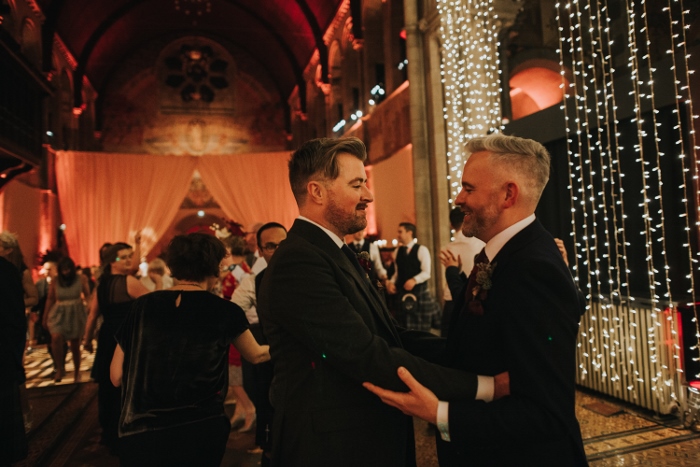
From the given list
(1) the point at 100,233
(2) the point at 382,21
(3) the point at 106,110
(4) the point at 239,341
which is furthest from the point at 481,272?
(3) the point at 106,110

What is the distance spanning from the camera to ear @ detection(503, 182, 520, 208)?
143 cm

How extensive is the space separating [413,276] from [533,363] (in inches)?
192

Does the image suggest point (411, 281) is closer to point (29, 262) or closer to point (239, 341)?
point (239, 341)

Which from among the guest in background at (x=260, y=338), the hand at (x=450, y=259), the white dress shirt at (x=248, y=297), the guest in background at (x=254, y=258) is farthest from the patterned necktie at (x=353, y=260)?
the guest in background at (x=254, y=258)

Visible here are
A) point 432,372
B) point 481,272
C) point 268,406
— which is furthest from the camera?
point 268,406

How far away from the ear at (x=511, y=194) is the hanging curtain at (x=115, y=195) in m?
14.1

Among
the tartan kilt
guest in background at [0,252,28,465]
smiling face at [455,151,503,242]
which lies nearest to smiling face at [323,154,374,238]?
smiling face at [455,151,503,242]

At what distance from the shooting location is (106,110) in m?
19.4

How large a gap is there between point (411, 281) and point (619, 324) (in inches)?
81.1

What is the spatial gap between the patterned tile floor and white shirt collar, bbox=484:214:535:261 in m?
2.38

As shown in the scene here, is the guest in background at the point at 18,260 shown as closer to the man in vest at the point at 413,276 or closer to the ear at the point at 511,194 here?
the ear at the point at 511,194

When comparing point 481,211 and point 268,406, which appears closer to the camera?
point 481,211

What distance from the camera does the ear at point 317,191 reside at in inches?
59.9

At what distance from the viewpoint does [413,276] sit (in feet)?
19.9
